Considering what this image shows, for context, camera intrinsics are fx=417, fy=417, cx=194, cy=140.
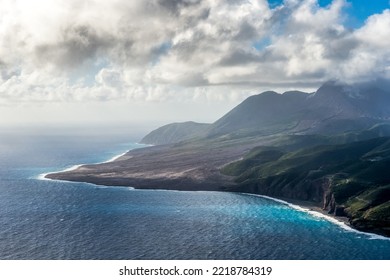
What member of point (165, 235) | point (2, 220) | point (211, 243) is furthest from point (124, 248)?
point (2, 220)

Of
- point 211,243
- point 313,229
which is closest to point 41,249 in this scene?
point 211,243

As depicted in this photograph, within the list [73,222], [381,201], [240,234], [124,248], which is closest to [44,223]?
[73,222]

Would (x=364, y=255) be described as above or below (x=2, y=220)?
below

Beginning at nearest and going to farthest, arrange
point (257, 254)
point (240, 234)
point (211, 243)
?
point (257, 254)
point (211, 243)
point (240, 234)

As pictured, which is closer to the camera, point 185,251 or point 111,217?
point 185,251

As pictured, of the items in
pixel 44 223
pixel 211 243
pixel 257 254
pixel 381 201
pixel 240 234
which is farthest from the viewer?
pixel 381 201

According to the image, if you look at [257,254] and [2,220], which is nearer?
[257,254]

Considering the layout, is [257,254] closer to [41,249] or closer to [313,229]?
[313,229]

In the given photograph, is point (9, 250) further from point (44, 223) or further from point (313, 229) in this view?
point (313, 229)

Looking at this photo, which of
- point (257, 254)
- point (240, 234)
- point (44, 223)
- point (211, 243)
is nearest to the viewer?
point (257, 254)
